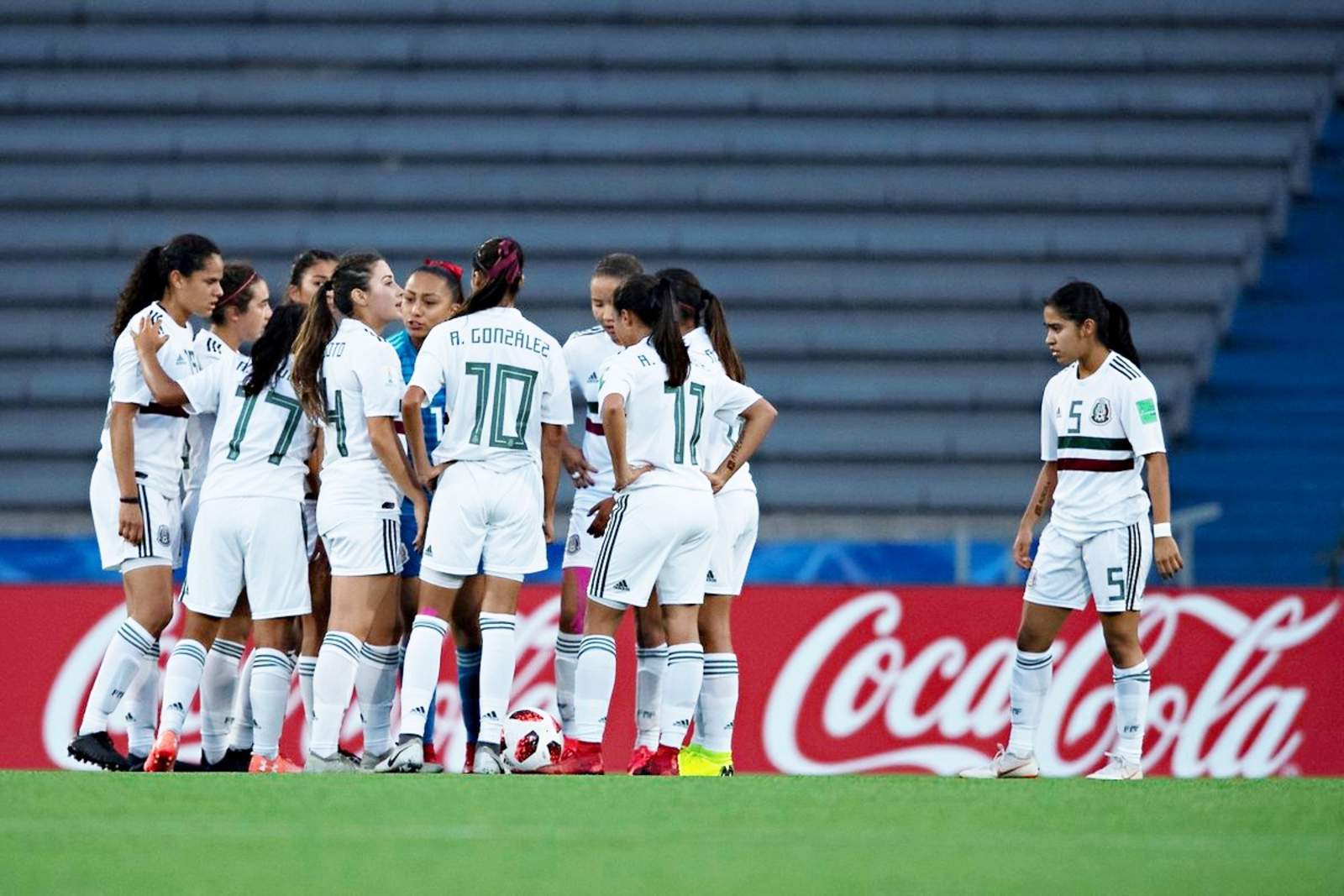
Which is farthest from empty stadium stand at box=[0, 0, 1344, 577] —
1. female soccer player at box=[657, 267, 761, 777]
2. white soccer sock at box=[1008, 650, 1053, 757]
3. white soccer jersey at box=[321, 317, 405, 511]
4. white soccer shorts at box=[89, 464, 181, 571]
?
white soccer jersey at box=[321, 317, 405, 511]

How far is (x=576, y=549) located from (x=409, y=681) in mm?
985

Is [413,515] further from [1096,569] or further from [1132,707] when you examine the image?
[1132,707]

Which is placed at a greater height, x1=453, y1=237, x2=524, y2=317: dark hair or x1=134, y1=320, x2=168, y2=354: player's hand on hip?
x1=453, y1=237, x2=524, y2=317: dark hair

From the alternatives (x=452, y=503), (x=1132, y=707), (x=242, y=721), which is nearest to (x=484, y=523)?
(x=452, y=503)

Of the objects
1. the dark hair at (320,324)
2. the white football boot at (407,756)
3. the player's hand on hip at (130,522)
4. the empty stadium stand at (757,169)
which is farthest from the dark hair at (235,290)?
the empty stadium stand at (757,169)

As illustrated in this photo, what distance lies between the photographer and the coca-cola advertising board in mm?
9844

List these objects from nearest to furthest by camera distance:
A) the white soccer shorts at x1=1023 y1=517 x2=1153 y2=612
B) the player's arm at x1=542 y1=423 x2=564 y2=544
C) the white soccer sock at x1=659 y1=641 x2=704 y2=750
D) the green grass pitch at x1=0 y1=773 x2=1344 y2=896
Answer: the green grass pitch at x1=0 y1=773 x2=1344 y2=896, the white soccer sock at x1=659 y1=641 x2=704 y2=750, the player's arm at x1=542 y1=423 x2=564 y2=544, the white soccer shorts at x1=1023 y1=517 x2=1153 y2=612

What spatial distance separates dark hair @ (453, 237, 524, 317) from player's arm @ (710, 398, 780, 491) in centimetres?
100

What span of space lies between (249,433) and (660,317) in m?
1.50

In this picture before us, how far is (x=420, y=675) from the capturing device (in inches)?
272

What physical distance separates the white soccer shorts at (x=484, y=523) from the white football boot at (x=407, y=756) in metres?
0.58

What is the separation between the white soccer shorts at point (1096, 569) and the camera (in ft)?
23.8

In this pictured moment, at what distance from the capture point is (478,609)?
7332mm

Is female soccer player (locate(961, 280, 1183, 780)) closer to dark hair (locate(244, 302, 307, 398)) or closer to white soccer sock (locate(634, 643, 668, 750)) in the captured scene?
white soccer sock (locate(634, 643, 668, 750))
